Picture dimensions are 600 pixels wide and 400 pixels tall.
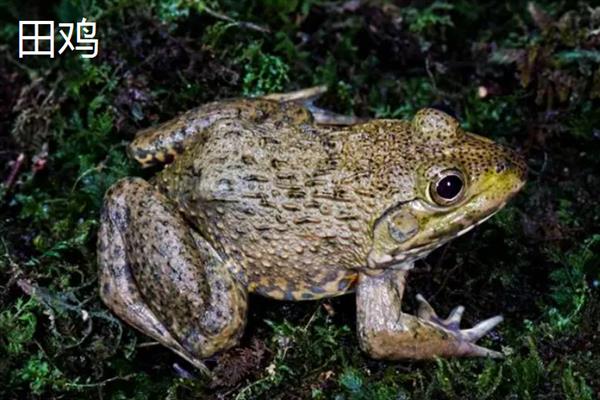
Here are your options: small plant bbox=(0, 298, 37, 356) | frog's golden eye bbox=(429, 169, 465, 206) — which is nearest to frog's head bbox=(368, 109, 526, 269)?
frog's golden eye bbox=(429, 169, 465, 206)

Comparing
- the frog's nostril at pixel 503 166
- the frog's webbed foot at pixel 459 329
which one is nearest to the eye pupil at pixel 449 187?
the frog's nostril at pixel 503 166

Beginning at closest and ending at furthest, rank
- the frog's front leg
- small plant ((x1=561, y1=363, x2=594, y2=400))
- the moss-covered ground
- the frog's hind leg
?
small plant ((x1=561, y1=363, x2=594, y2=400)) → the frog's front leg → the moss-covered ground → the frog's hind leg

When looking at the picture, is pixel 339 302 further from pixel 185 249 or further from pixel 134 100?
pixel 134 100

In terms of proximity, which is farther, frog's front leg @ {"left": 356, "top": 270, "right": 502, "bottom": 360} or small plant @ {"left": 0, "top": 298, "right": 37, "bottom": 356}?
small plant @ {"left": 0, "top": 298, "right": 37, "bottom": 356}

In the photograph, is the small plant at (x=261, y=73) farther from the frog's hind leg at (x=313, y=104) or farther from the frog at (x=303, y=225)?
the frog at (x=303, y=225)

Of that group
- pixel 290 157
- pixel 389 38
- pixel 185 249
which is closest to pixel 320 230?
pixel 290 157

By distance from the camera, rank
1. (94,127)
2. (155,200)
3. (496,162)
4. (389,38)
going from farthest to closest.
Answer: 1. (389,38)
2. (94,127)
3. (155,200)
4. (496,162)

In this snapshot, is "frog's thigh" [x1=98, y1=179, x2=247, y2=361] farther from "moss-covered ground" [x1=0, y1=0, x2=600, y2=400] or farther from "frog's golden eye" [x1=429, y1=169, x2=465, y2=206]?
"frog's golden eye" [x1=429, y1=169, x2=465, y2=206]
